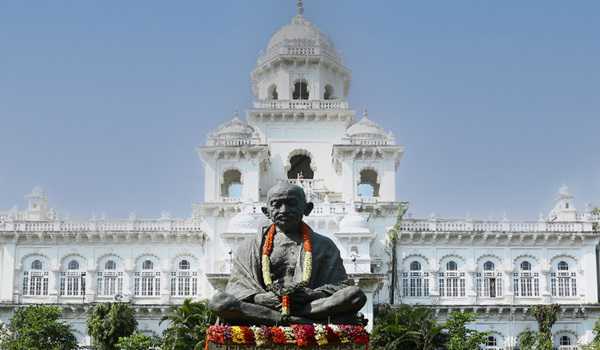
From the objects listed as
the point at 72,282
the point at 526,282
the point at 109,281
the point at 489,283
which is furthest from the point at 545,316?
the point at 72,282

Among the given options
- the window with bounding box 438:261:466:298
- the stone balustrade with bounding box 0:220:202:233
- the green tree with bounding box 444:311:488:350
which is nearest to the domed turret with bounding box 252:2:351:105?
the stone balustrade with bounding box 0:220:202:233

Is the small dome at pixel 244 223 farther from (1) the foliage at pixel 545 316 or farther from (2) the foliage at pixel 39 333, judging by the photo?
(1) the foliage at pixel 545 316

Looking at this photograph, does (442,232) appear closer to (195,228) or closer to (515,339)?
(515,339)

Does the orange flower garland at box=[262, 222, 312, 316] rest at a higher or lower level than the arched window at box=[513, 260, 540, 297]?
lower

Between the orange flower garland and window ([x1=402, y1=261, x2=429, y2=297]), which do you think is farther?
window ([x1=402, y1=261, x2=429, y2=297])

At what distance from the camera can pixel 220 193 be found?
63.5 meters

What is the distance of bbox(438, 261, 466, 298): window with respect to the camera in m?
64.2

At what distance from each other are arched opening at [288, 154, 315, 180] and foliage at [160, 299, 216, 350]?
19105mm

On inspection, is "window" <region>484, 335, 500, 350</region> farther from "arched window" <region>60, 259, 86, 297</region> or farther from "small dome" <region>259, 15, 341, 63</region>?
"arched window" <region>60, 259, 86, 297</region>

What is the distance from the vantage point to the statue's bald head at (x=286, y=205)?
40.2 feet

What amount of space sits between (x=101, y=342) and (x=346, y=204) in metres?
16.3

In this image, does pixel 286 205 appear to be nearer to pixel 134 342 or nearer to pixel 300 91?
pixel 134 342

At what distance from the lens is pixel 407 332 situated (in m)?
50.0

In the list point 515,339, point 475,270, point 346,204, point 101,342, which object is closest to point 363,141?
point 346,204
